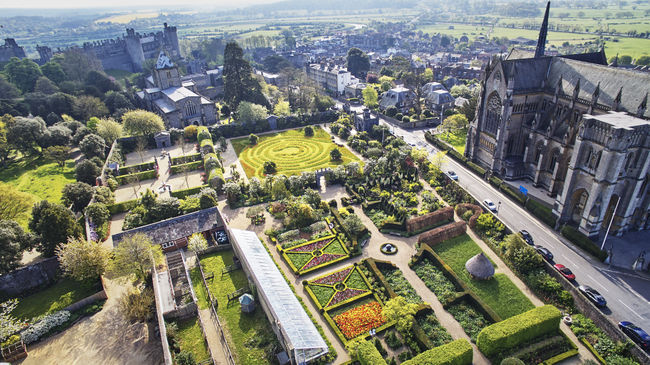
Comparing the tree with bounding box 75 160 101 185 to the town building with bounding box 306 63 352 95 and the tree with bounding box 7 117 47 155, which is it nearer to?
the tree with bounding box 7 117 47 155

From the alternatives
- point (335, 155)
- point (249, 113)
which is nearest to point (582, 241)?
point (335, 155)

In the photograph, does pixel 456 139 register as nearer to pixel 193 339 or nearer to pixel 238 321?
pixel 238 321

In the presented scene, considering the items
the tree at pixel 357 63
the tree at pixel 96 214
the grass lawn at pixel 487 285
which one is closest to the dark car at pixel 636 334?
the grass lawn at pixel 487 285

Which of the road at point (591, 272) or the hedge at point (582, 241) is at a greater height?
the hedge at point (582, 241)

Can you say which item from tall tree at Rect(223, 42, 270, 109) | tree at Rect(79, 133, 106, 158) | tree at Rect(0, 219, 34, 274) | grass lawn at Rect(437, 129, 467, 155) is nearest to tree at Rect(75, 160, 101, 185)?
tree at Rect(79, 133, 106, 158)

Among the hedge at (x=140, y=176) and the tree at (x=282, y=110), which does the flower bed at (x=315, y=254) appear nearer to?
the hedge at (x=140, y=176)
